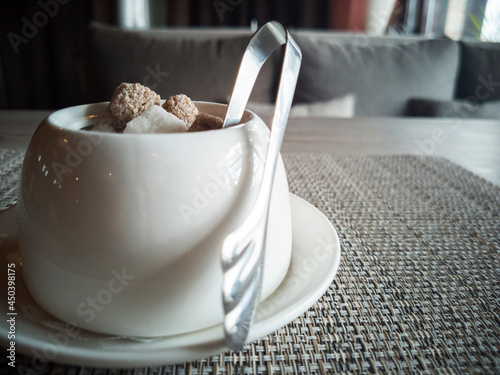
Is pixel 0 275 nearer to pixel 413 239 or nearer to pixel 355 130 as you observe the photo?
pixel 413 239

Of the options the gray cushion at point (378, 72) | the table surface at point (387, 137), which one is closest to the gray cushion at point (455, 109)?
the gray cushion at point (378, 72)

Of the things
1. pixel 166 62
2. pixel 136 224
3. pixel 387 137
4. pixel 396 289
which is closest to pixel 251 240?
pixel 136 224

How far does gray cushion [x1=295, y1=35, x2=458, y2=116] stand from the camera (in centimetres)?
169

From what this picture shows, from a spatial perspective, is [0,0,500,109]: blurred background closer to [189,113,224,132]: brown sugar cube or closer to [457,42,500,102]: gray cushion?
[457,42,500,102]: gray cushion

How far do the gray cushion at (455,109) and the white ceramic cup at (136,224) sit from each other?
1.59 meters

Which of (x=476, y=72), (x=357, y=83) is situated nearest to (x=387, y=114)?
(x=357, y=83)

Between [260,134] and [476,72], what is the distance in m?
2.02

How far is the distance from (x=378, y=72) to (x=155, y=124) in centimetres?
167

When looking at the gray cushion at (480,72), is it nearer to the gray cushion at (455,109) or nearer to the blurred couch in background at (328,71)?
the blurred couch in background at (328,71)

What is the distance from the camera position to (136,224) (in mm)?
224

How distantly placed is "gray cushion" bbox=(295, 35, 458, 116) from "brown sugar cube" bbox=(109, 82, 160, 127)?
4.81ft

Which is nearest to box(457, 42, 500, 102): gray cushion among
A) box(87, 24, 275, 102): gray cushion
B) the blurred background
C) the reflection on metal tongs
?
the blurred background

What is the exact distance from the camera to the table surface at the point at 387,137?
0.75 m

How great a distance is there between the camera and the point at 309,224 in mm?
359
